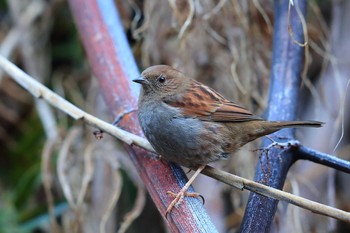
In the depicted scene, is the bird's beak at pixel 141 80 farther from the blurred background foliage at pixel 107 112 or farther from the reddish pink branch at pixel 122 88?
the blurred background foliage at pixel 107 112

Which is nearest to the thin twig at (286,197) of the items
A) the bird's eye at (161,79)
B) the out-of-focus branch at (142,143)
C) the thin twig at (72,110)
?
the out-of-focus branch at (142,143)

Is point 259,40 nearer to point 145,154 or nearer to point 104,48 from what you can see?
point 104,48

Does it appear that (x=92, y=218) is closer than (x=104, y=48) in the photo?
No

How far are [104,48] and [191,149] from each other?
57cm

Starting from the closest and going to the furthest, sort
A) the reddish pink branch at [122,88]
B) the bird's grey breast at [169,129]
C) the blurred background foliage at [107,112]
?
the reddish pink branch at [122,88], the bird's grey breast at [169,129], the blurred background foliage at [107,112]

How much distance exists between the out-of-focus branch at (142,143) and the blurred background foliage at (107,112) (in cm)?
44

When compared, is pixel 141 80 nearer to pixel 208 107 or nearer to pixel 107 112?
pixel 208 107

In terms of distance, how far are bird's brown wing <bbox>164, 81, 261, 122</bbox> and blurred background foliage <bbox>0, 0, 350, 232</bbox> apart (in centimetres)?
14

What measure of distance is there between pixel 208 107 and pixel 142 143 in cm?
42

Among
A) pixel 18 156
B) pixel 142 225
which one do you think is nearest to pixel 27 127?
pixel 18 156

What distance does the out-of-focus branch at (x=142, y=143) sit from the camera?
1527 mm

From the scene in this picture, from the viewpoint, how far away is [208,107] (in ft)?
7.90

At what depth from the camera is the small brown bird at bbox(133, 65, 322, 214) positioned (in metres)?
2.20

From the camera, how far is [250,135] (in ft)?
7.73
